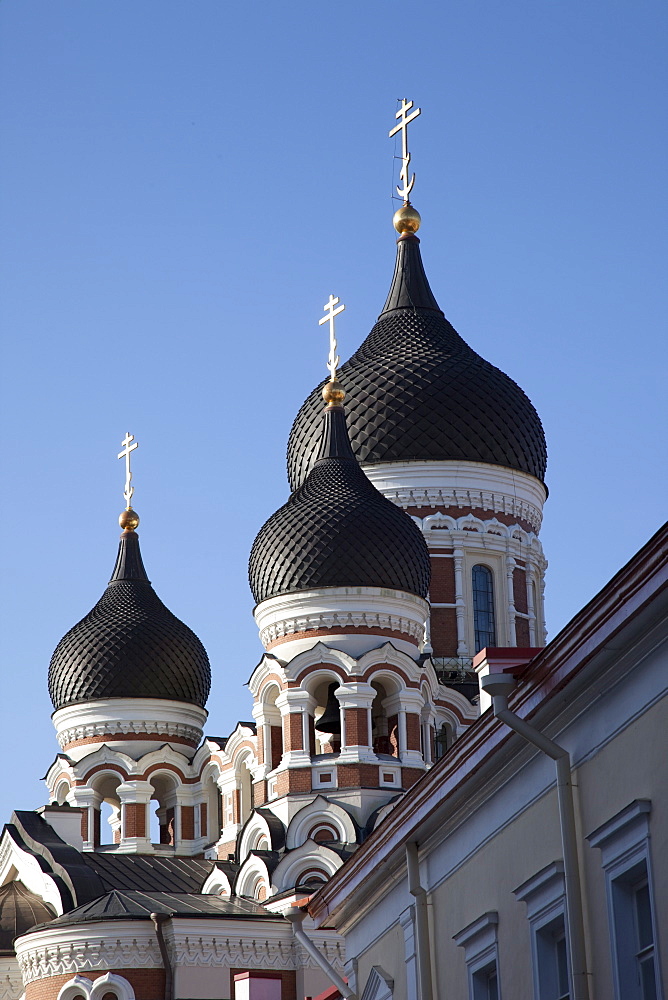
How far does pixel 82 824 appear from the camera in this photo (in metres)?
26.8

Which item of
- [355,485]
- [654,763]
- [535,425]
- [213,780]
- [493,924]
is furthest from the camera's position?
[535,425]

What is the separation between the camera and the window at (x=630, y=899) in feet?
23.3

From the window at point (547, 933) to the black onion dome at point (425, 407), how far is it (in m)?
19.2

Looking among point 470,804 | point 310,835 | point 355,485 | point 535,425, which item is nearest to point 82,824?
point 310,835

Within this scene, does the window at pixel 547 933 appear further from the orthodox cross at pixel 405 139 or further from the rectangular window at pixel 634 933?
the orthodox cross at pixel 405 139

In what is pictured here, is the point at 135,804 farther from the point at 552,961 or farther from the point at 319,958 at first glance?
the point at 552,961

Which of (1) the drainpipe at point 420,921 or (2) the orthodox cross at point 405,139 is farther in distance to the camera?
(2) the orthodox cross at point 405,139

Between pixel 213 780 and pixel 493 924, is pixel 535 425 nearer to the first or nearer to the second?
pixel 213 780

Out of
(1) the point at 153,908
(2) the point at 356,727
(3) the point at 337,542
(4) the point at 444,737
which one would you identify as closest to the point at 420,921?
(1) the point at 153,908

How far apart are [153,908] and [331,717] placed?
11.8 ft

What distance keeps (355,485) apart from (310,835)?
15.6ft

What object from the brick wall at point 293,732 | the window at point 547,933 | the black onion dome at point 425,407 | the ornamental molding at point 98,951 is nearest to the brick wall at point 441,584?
the black onion dome at point 425,407

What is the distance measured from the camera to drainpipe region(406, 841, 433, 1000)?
979cm

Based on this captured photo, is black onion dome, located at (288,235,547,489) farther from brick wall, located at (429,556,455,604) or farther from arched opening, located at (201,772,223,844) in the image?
arched opening, located at (201,772,223,844)
